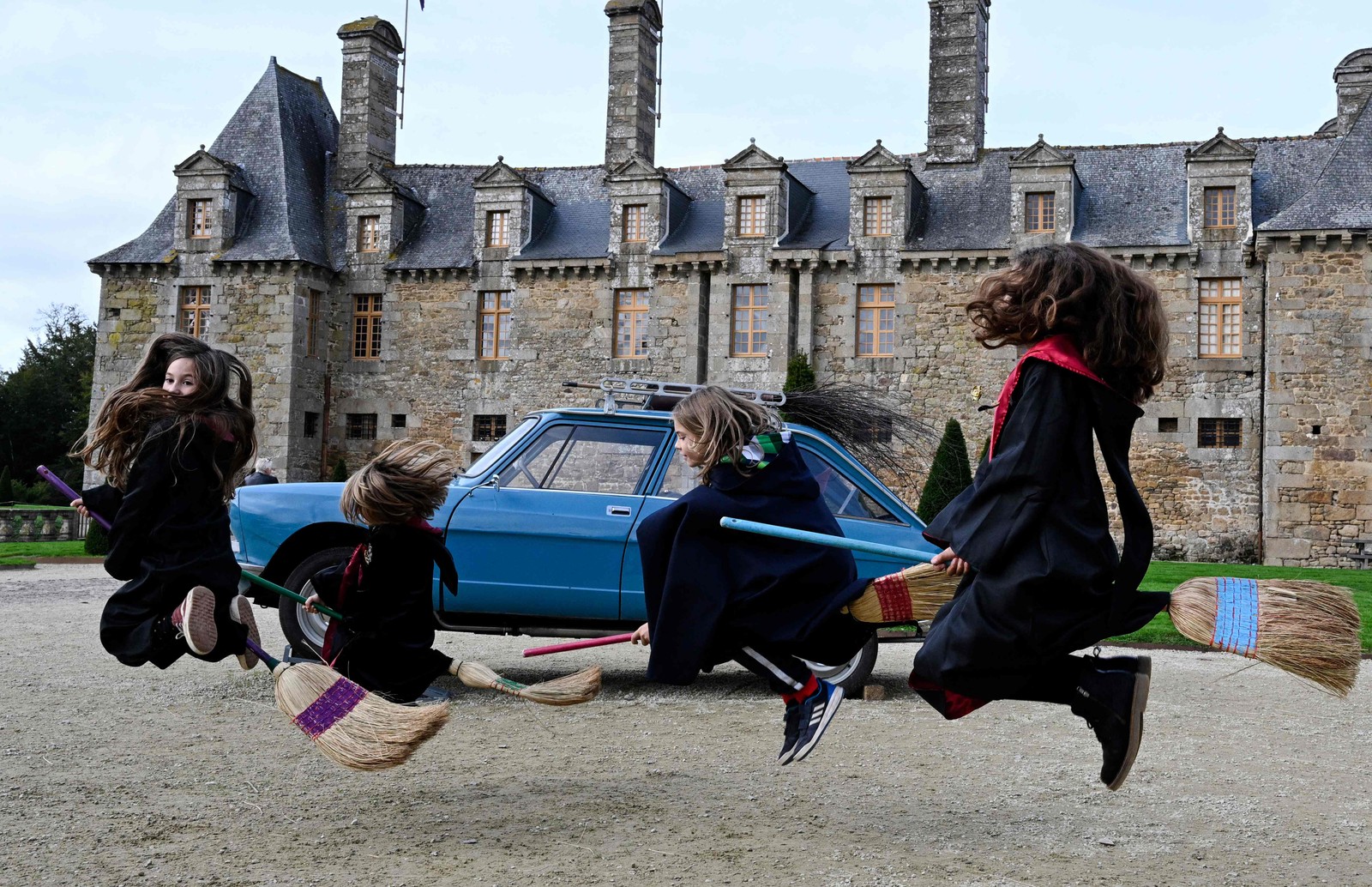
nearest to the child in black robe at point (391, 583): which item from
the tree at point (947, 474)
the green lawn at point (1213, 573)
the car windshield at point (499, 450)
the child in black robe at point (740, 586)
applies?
the child in black robe at point (740, 586)

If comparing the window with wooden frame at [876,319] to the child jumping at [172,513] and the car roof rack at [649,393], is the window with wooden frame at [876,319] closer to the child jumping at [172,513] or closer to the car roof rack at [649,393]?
the car roof rack at [649,393]

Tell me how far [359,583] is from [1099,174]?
24.4 metres

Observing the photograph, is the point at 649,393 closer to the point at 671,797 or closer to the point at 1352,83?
the point at 671,797

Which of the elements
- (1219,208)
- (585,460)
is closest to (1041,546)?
(585,460)

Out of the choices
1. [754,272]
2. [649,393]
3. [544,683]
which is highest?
[754,272]

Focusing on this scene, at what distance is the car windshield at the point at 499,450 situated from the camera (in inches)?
325

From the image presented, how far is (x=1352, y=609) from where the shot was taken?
386cm

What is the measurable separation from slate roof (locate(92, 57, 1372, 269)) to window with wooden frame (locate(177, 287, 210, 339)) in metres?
1.27

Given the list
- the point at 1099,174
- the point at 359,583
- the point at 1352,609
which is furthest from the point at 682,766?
the point at 1099,174

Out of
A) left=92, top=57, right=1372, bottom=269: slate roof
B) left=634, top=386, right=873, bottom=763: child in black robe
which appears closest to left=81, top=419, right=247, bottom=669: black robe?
left=634, top=386, right=873, bottom=763: child in black robe

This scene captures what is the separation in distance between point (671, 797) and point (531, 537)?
3095mm

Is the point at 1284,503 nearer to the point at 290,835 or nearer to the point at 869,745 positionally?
the point at 869,745

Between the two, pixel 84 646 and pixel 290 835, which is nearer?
pixel 290 835

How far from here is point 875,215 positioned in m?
26.6
